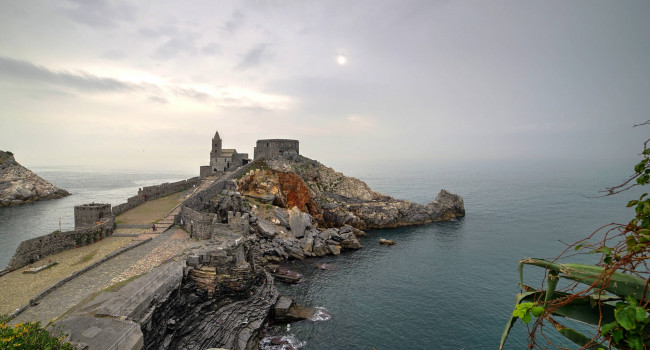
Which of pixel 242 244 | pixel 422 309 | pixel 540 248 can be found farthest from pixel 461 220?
pixel 242 244

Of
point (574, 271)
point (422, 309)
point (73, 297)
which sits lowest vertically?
point (422, 309)

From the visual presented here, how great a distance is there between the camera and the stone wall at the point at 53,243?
19625 mm

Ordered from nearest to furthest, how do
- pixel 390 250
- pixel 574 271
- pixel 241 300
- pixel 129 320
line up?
1. pixel 574 271
2. pixel 129 320
3. pixel 241 300
4. pixel 390 250

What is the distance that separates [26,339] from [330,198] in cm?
4891

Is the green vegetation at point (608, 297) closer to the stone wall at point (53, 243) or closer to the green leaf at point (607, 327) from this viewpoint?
the green leaf at point (607, 327)

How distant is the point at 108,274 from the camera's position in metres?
18.5

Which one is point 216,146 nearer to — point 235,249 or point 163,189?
point 163,189

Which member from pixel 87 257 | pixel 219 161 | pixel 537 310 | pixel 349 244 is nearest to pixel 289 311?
pixel 87 257

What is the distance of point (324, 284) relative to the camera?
29.7 meters

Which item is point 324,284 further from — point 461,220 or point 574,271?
point 461,220

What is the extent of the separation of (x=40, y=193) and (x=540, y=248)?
329 feet

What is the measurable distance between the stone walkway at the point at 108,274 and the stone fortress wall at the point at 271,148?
33.9 m

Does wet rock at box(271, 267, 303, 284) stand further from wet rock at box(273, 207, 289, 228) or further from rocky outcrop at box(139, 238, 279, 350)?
wet rock at box(273, 207, 289, 228)

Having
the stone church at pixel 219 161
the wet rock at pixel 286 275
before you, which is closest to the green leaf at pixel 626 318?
the wet rock at pixel 286 275
